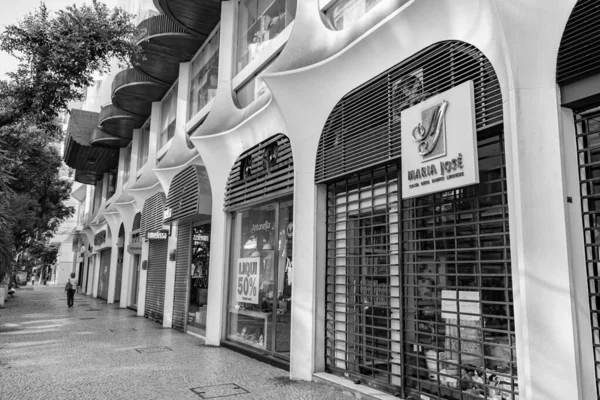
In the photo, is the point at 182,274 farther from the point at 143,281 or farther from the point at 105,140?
the point at 105,140

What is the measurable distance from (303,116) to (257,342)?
4541 millimetres

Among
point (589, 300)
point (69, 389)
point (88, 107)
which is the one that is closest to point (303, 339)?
point (69, 389)

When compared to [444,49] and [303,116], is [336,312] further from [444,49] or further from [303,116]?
[444,49]

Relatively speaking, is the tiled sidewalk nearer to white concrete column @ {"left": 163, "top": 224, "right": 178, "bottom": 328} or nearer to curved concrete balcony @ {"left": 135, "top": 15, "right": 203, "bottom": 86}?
white concrete column @ {"left": 163, "top": 224, "right": 178, "bottom": 328}

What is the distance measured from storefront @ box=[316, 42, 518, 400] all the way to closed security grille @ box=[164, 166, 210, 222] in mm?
5104

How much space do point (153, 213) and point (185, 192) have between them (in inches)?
191

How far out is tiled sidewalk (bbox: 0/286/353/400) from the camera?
20.6ft

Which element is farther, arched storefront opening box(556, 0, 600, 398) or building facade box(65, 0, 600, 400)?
building facade box(65, 0, 600, 400)

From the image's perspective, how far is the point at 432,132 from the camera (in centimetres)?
521

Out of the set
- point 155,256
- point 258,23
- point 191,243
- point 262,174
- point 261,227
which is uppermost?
point 258,23

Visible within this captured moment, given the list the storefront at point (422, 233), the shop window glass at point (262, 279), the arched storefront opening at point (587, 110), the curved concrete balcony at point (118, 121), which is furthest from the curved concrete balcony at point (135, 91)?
the arched storefront opening at point (587, 110)

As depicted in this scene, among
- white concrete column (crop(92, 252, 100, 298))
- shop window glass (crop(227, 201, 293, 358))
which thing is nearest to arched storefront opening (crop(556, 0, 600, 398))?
shop window glass (crop(227, 201, 293, 358))

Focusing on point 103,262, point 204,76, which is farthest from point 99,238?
point 204,76

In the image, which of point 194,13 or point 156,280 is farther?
point 156,280
